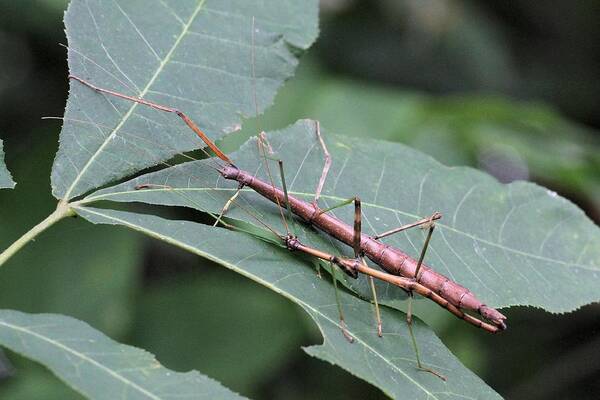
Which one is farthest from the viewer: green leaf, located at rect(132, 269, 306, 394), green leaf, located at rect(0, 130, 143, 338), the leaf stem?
green leaf, located at rect(132, 269, 306, 394)

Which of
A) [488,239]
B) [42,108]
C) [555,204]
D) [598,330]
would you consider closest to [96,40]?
[488,239]

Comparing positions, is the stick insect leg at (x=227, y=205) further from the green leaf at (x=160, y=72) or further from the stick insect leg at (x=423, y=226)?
the stick insect leg at (x=423, y=226)

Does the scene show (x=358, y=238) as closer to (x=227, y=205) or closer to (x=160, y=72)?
(x=227, y=205)

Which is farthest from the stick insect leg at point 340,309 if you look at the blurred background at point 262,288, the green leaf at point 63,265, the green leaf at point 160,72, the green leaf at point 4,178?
the green leaf at point 63,265

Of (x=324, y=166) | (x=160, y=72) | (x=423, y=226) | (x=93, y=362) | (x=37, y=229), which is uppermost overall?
(x=160, y=72)

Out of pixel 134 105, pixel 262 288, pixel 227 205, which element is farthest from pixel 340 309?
pixel 262 288

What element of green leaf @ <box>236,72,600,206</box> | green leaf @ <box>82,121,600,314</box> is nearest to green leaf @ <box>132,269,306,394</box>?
green leaf @ <box>236,72,600,206</box>

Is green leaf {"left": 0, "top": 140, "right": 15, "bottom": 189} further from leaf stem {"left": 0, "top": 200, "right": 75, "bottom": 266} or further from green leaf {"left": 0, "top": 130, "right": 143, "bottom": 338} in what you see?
green leaf {"left": 0, "top": 130, "right": 143, "bottom": 338}
